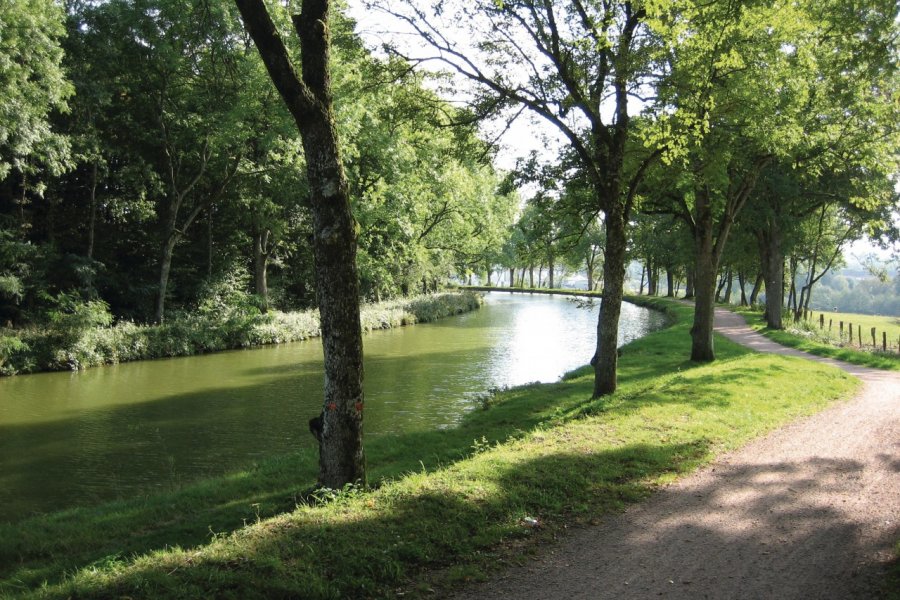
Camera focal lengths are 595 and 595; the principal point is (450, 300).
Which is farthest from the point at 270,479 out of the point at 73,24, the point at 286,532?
the point at 73,24

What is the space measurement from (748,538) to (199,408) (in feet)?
46.6

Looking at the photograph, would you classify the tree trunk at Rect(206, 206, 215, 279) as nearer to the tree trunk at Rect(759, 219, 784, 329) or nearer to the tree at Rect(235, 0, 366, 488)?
the tree at Rect(235, 0, 366, 488)

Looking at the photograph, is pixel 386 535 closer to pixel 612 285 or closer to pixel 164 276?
pixel 612 285

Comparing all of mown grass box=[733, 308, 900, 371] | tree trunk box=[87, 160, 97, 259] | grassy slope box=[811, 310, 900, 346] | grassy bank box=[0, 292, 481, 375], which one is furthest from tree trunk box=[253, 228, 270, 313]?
grassy slope box=[811, 310, 900, 346]

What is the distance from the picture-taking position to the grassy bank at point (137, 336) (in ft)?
68.6

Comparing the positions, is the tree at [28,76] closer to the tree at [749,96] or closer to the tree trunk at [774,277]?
the tree at [749,96]

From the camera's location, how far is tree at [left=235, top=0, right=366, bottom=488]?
644 centimetres

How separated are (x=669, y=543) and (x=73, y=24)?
2898 centimetres

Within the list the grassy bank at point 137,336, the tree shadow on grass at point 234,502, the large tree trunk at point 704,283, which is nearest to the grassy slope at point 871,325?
the large tree trunk at point 704,283

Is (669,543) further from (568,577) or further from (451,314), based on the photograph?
(451,314)

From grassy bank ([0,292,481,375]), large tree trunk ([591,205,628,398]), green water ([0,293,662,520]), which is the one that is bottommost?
green water ([0,293,662,520])

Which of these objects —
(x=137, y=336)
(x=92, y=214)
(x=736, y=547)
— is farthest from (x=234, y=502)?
(x=92, y=214)

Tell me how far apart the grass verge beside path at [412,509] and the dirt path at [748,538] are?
1.31 ft

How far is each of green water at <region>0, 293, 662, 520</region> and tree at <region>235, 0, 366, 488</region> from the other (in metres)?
5.21
